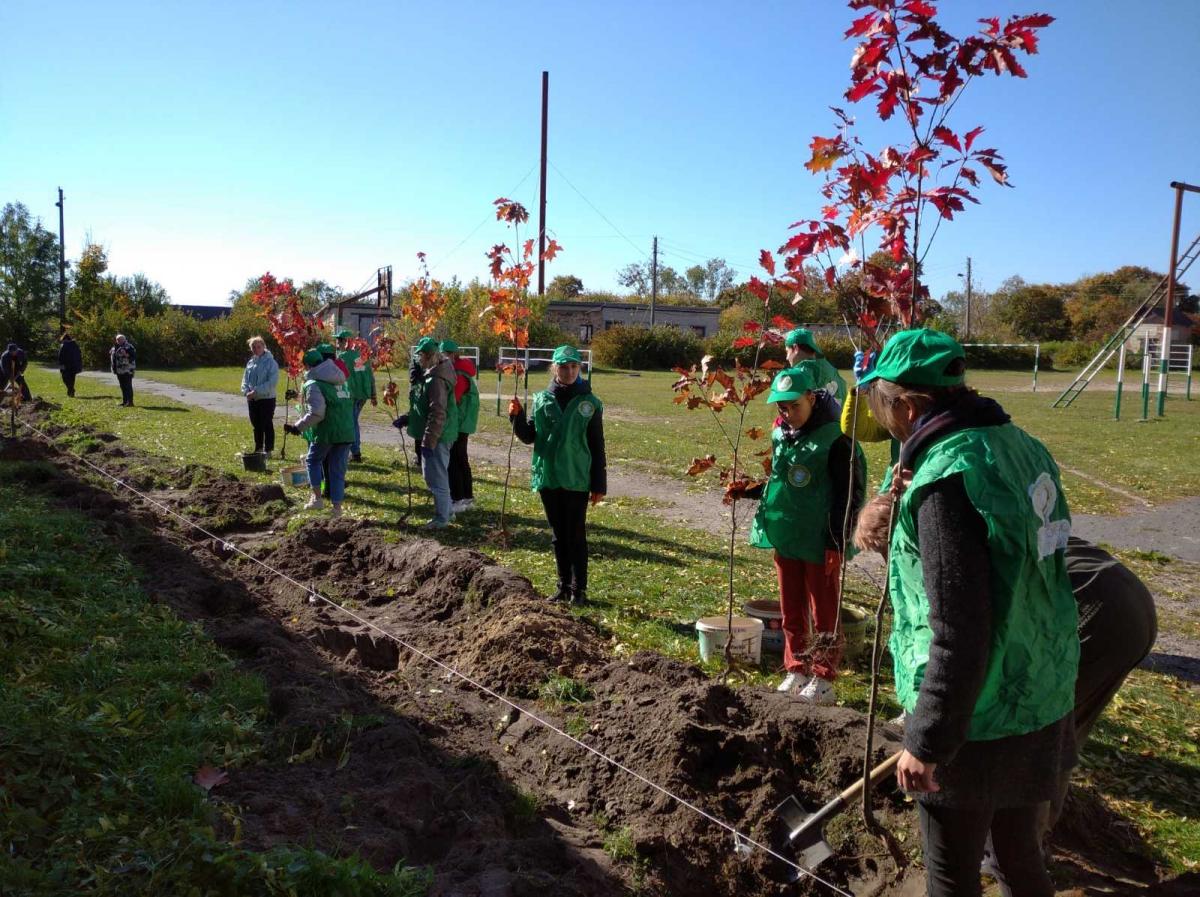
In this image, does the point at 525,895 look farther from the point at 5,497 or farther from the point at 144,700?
the point at 5,497

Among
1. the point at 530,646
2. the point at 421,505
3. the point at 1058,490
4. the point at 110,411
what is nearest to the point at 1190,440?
the point at 421,505

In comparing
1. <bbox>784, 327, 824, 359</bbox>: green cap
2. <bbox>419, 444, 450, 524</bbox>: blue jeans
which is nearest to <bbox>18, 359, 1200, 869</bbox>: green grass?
<bbox>419, 444, 450, 524</bbox>: blue jeans

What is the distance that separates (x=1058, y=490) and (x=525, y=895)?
2214 mm

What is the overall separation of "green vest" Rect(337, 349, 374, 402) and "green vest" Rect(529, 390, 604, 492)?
6.92 metres

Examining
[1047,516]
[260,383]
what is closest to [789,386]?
[1047,516]

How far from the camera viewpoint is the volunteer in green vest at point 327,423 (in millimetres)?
9906

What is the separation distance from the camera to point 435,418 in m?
9.72

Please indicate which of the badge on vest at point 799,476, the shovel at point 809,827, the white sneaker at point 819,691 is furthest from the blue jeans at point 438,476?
the shovel at point 809,827

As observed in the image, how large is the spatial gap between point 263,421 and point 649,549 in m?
8.02

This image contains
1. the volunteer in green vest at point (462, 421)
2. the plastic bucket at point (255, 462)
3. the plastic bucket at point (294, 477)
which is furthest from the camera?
the plastic bucket at point (255, 462)

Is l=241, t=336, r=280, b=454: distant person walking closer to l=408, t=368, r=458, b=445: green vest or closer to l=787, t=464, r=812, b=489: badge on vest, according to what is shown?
l=408, t=368, r=458, b=445: green vest

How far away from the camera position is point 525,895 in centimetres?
330

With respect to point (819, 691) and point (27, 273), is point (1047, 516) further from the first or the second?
point (27, 273)

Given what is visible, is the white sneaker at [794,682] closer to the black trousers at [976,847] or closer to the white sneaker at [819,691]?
the white sneaker at [819,691]
